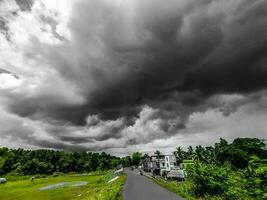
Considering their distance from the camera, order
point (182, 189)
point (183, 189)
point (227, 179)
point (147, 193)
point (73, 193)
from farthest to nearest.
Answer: point (73, 193) < point (147, 193) < point (182, 189) < point (183, 189) < point (227, 179)

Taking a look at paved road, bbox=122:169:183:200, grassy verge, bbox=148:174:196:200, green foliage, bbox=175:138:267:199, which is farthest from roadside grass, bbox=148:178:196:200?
green foliage, bbox=175:138:267:199

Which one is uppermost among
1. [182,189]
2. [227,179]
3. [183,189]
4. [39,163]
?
[39,163]

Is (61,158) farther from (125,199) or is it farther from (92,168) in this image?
(125,199)

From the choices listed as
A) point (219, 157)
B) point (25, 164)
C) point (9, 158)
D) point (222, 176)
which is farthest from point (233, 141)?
point (9, 158)

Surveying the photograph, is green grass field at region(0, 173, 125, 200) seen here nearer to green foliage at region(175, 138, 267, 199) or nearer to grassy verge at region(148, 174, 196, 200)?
grassy verge at region(148, 174, 196, 200)

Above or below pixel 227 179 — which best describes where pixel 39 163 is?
above

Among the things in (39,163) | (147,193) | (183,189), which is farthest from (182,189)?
(39,163)

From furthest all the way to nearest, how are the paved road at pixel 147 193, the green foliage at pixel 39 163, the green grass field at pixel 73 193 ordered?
1. the green foliage at pixel 39 163
2. the green grass field at pixel 73 193
3. the paved road at pixel 147 193

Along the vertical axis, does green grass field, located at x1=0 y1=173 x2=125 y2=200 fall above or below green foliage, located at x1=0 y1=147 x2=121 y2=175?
below

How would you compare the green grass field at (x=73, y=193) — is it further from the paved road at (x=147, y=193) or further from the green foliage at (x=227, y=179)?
the green foliage at (x=227, y=179)

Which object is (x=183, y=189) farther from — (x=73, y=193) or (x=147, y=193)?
(x=73, y=193)

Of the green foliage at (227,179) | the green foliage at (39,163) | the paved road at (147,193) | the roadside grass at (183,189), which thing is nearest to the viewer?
the green foliage at (227,179)

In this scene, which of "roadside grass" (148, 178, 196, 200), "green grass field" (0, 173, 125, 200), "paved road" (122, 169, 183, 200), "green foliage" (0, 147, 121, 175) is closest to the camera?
"roadside grass" (148, 178, 196, 200)

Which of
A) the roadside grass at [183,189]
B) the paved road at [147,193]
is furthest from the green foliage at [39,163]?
the roadside grass at [183,189]
